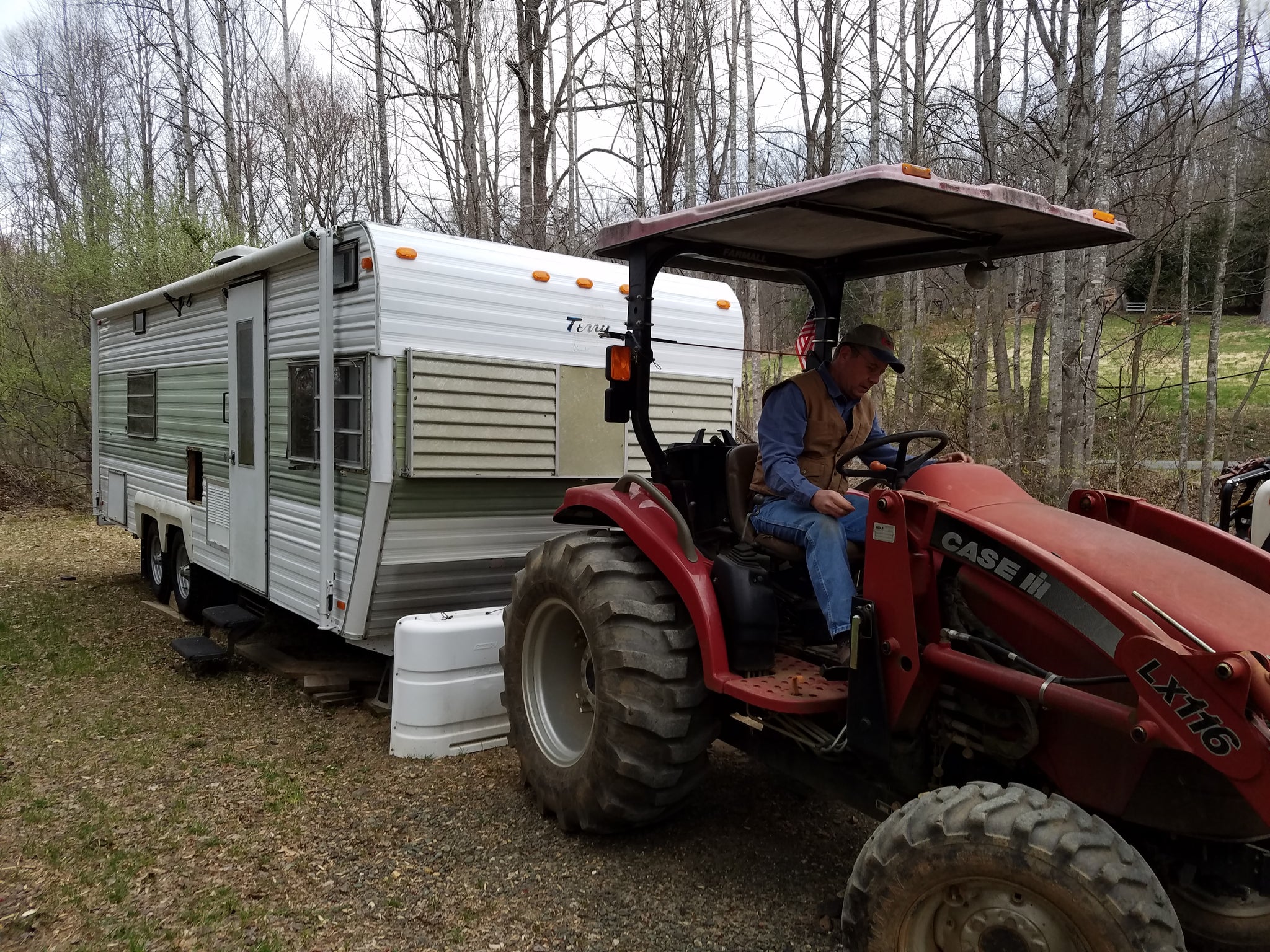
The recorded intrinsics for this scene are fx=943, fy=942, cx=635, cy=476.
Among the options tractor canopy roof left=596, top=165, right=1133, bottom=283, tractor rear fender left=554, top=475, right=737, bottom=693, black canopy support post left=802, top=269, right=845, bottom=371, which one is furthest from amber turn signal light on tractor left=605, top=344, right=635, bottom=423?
black canopy support post left=802, top=269, right=845, bottom=371

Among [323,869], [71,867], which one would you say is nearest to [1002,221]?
[323,869]

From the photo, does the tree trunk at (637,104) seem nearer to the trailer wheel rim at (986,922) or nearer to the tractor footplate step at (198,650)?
the tractor footplate step at (198,650)

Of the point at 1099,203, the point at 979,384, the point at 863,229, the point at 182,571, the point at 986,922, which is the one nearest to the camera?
the point at 986,922

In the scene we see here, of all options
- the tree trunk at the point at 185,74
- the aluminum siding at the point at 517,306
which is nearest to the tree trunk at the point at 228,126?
the tree trunk at the point at 185,74

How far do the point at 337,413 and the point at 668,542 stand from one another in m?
2.41

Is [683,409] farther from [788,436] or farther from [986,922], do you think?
[986,922]

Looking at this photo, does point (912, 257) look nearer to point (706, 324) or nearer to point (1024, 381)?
point (706, 324)

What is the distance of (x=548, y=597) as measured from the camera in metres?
4.05

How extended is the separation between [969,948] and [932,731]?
0.66 metres

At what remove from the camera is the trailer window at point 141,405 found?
7.95 metres

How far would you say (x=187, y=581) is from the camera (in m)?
7.62

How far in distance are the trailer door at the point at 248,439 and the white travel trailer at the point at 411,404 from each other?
0.05ft

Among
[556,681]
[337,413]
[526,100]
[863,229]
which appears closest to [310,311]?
[337,413]

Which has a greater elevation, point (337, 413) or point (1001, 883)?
point (337, 413)
